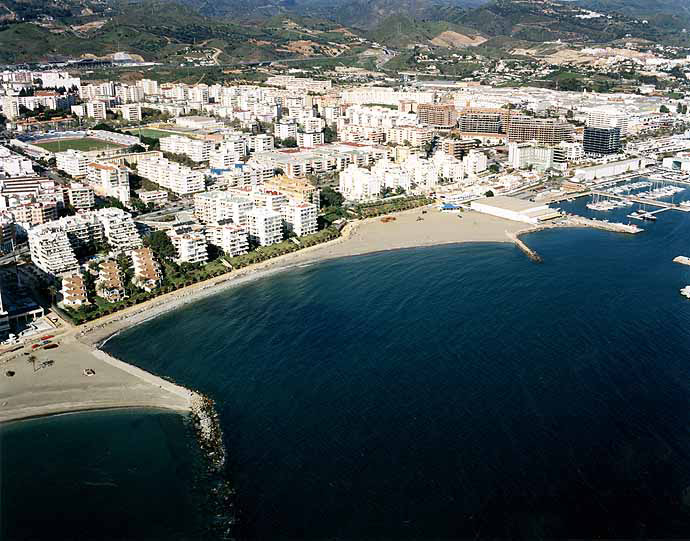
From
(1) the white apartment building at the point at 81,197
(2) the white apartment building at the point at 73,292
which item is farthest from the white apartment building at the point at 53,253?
(1) the white apartment building at the point at 81,197

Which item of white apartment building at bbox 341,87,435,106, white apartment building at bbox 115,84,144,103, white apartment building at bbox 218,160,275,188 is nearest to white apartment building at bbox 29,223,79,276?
white apartment building at bbox 218,160,275,188

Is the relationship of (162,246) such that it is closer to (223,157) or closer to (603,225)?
(223,157)

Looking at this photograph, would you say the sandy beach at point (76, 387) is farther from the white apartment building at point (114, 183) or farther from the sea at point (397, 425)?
the white apartment building at point (114, 183)

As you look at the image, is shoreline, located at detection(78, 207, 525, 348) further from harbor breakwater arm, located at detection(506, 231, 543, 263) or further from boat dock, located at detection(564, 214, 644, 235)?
boat dock, located at detection(564, 214, 644, 235)

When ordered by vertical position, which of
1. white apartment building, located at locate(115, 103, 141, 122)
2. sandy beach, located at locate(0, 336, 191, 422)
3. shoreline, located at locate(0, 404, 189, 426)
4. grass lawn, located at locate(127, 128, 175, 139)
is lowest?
shoreline, located at locate(0, 404, 189, 426)

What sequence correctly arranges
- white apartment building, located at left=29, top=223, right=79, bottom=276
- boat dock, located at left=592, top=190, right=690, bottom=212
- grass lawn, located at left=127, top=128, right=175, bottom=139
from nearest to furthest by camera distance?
white apartment building, located at left=29, top=223, right=79, bottom=276
boat dock, located at left=592, top=190, right=690, bottom=212
grass lawn, located at left=127, top=128, right=175, bottom=139

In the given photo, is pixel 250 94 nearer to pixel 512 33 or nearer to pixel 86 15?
pixel 86 15
